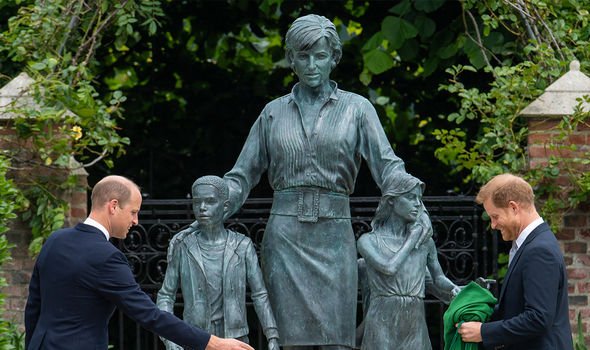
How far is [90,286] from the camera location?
16.3ft

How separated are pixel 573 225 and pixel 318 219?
282cm

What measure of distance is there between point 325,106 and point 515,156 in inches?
103

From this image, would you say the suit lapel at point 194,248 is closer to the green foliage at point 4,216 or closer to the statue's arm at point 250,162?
the statue's arm at point 250,162

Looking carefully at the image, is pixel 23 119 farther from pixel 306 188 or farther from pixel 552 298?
pixel 552 298

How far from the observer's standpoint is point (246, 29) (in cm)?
1032

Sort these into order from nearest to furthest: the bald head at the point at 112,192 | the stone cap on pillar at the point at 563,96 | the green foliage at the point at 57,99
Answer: the bald head at the point at 112,192, the stone cap on pillar at the point at 563,96, the green foliage at the point at 57,99

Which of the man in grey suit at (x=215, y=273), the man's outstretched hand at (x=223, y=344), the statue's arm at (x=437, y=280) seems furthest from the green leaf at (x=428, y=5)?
the man's outstretched hand at (x=223, y=344)

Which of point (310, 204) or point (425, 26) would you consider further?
point (425, 26)

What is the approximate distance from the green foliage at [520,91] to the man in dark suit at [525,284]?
287cm

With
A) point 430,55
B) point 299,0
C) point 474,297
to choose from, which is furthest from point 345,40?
point 474,297

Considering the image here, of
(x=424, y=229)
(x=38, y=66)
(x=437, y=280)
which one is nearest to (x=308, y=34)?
(x=424, y=229)

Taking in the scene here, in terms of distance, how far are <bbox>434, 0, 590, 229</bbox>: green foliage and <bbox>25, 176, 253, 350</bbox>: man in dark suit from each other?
3.46 meters

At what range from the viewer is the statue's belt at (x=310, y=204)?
572 cm

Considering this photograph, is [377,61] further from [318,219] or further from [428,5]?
[318,219]
